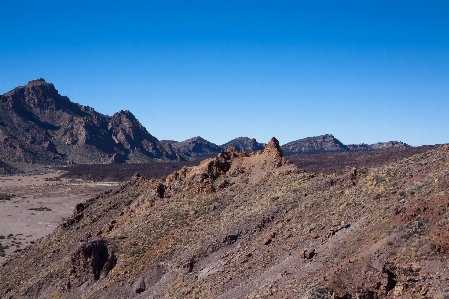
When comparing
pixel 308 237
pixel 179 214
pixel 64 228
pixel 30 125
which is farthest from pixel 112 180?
pixel 308 237

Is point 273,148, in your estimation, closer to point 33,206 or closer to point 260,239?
point 260,239

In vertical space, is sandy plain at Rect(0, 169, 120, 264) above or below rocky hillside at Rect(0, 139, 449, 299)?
below

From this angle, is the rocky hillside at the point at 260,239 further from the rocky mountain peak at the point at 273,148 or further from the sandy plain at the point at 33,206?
the sandy plain at the point at 33,206

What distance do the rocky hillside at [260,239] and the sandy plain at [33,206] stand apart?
18.5 metres

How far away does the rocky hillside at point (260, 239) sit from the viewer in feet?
38.3

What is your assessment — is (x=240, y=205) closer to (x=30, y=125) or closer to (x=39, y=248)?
(x=39, y=248)

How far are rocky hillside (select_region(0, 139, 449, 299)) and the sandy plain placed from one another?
18.5 meters

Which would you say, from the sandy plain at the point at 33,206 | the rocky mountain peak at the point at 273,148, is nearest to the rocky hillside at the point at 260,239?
the rocky mountain peak at the point at 273,148

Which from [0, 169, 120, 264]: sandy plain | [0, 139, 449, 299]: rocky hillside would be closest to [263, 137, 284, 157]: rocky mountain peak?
[0, 139, 449, 299]: rocky hillside

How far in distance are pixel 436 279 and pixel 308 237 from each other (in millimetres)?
6234

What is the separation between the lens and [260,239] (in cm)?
1817

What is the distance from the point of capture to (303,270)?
535 inches

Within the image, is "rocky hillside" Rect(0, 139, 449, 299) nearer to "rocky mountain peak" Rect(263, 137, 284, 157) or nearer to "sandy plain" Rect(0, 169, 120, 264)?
"rocky mountain peak" Rect(263, 137, 284, 157)

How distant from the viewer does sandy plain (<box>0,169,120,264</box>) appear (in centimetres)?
5047
